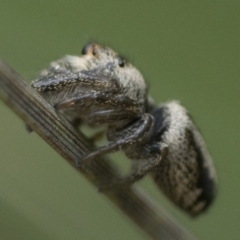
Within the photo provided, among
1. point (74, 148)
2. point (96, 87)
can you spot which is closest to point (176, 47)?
point (96, 87)

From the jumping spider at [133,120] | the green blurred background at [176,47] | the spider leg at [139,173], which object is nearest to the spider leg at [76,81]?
the jumping spider at [133,120]

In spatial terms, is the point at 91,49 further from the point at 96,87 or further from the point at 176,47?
the point at 176,47

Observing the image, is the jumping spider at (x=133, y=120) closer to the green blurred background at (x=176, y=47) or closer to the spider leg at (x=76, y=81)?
the spider leg at (x=76, y=81)

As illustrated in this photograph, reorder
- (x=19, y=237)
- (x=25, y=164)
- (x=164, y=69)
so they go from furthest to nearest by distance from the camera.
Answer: (x=164, y=69), (x=25, y=164), (x=19, y=237)

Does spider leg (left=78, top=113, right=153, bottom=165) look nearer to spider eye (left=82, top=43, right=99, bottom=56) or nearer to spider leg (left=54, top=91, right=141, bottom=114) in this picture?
spider leg (left=54, top=91, right=141, bottom=114)

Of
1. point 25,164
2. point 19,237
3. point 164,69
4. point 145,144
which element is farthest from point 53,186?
point 164,69

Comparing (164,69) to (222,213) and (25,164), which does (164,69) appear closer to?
(222,213)
